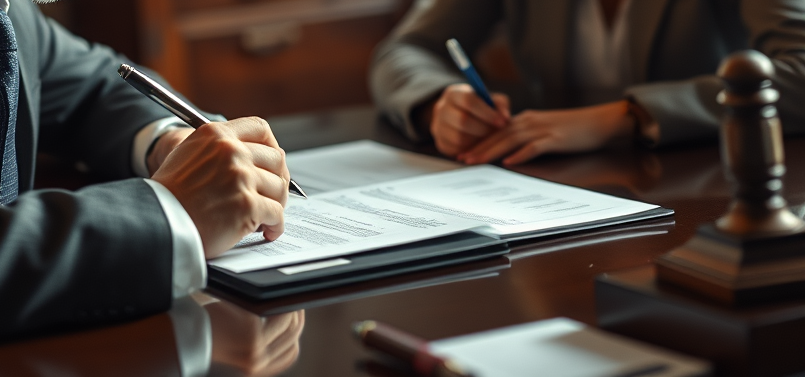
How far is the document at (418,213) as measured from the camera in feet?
2.71

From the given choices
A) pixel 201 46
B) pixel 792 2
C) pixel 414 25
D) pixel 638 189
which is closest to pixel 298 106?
pixel 201 46

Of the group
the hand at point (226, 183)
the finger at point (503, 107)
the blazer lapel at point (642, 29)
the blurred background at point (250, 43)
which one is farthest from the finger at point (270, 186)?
the blurred background at point (250, 43)

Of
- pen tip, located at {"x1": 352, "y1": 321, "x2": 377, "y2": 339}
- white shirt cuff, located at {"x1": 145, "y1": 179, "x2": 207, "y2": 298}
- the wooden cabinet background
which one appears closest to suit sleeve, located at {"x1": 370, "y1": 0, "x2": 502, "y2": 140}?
white shirt cuff, located at {"x1": 145, "y1": 179, "x2": 207, "y2": 298}

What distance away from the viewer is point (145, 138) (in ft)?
4.07

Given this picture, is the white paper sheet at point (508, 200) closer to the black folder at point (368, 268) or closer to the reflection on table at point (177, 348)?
the black folder at point (368, 268)

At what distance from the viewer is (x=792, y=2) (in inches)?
57.1

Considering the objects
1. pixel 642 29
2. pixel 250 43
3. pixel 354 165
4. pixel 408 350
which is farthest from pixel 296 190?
pixel 250 43

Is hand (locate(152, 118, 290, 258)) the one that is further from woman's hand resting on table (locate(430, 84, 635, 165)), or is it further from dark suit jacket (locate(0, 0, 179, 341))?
woman's hand resting on table (locate(430, 84, 635, 165))

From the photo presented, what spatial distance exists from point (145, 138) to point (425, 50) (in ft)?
2.59

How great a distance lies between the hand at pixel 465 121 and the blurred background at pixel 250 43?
2.09m

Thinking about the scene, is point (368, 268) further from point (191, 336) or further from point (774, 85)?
point (774, 85)

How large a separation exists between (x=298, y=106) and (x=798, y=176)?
9.17ft

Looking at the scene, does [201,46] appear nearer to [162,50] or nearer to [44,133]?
[162,50]

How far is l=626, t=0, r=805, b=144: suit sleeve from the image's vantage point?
4.31 feet
